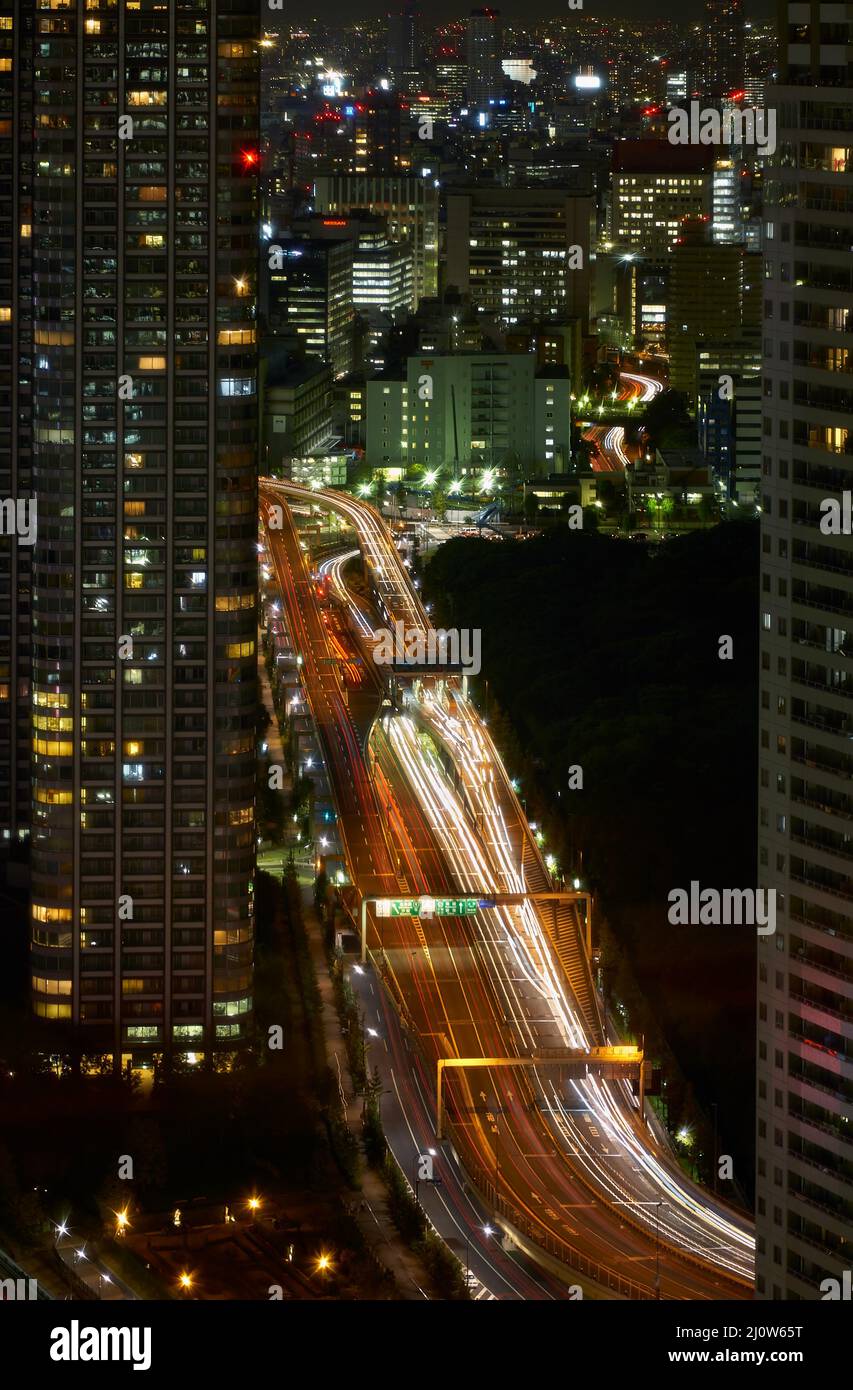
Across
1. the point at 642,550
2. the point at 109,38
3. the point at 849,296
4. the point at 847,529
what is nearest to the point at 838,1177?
the point at 847,529

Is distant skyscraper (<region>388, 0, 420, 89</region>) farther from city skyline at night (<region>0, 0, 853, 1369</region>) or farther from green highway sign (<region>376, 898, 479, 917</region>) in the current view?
green highway sign (<region>376, 898, 479, 917</region>)

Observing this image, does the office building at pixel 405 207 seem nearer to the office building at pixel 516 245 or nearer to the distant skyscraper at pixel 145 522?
the office building at pixel 516 245

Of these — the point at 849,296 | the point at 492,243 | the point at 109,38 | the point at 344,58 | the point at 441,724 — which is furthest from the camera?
the point at 344,58

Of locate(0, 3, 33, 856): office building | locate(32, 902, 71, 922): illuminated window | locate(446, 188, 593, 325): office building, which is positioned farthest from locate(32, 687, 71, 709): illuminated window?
locate(446, 188, 593, 325): office building

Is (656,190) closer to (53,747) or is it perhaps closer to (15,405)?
(15,405)

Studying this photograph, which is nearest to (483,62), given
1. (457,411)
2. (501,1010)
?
(457,411)

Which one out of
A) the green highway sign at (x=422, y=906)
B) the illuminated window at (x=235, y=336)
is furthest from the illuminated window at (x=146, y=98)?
the green highway sign at (x=422, y=906)
